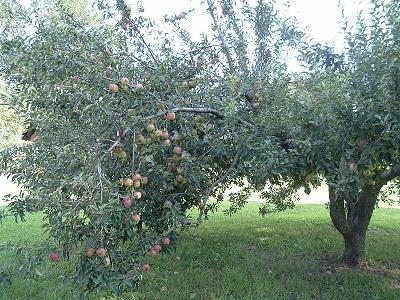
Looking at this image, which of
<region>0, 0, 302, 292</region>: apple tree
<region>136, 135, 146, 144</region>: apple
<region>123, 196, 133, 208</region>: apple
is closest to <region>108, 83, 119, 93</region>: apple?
<region>0, 0, 302, 292</region>: apple tree

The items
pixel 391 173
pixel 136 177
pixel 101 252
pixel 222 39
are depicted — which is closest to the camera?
pixel 101 252

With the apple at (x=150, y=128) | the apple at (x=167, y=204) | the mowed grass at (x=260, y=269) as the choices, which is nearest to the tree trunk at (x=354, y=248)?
the mowed grass at (x=260, y=269)

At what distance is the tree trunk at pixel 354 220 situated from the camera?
5270 mm

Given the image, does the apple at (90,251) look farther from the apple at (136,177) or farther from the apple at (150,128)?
the apple at (150,128)

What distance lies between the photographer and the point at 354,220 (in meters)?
5.61

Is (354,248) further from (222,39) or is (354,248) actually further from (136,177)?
(136,177)

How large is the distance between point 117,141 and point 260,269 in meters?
3.66

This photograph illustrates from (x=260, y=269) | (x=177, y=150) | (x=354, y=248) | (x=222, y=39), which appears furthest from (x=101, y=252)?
(x=354, y=248)

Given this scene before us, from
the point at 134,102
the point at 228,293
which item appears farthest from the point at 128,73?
the point at 228,293

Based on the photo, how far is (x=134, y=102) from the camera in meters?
2.79

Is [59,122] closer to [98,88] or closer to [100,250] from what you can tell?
[98,88]

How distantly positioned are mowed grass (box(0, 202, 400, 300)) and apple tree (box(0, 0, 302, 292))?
124 centimetres

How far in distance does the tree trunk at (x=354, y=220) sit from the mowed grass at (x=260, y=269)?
195 mm

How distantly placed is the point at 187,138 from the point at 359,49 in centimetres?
124
